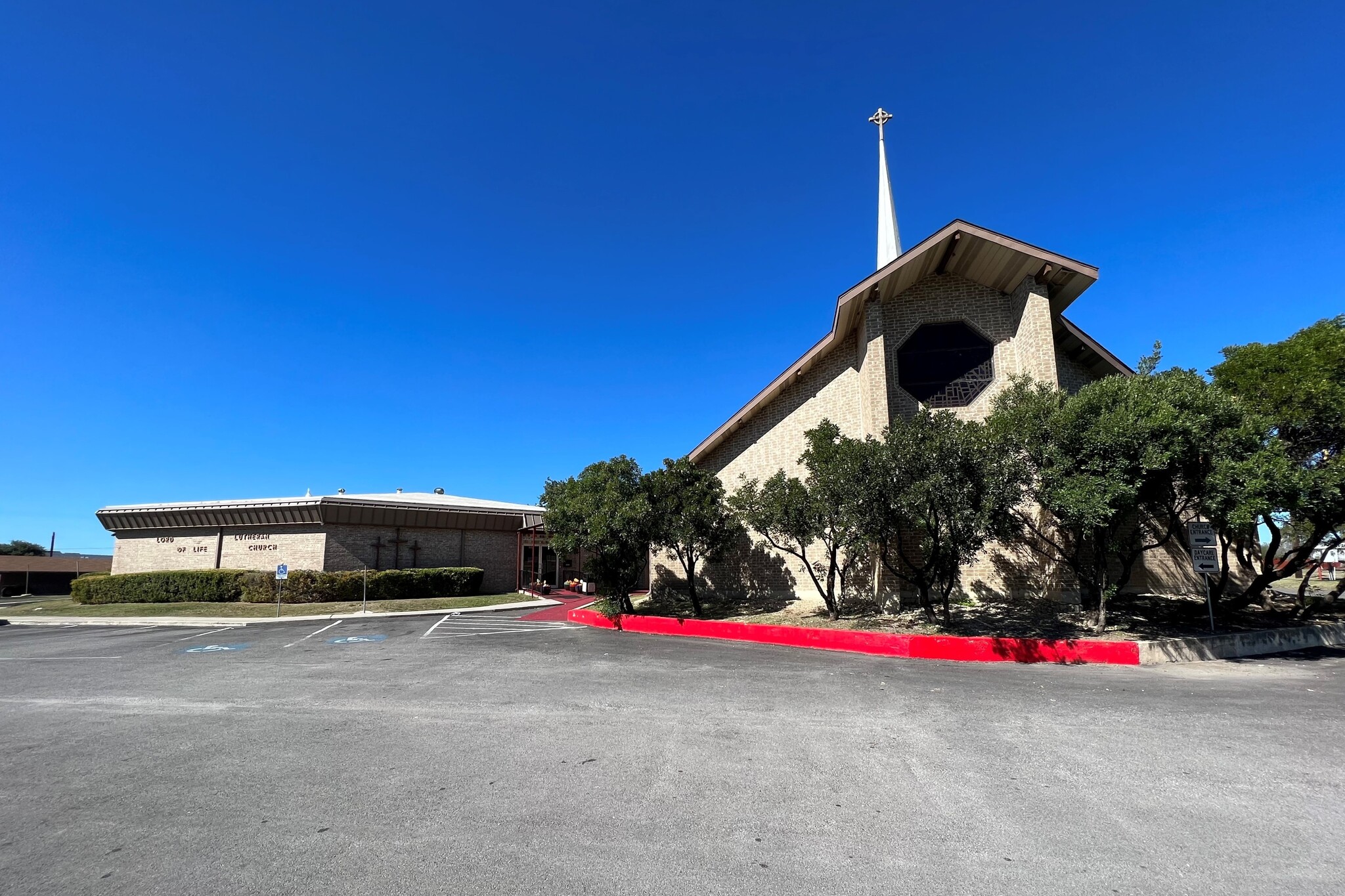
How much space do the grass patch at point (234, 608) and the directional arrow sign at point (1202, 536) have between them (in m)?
24.5

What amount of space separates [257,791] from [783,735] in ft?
16.6

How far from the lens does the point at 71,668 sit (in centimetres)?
1264

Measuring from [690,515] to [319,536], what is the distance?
21.2 meters

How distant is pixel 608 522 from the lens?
18734 mm

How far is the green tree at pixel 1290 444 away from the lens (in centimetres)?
1134

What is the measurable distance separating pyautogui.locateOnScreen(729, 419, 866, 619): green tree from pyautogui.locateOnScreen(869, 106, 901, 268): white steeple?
1293 centimetres

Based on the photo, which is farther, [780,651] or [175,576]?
[175,576]

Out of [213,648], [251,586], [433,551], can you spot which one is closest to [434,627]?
[213,648]

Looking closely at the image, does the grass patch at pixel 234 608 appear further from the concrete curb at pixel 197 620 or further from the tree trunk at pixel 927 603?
the tree trunk at pixel 927 603

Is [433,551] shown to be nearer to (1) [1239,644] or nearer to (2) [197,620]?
(2) [197,620]

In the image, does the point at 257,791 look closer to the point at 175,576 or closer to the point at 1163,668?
the point at 1163,668

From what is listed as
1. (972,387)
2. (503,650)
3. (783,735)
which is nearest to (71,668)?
(503,650)

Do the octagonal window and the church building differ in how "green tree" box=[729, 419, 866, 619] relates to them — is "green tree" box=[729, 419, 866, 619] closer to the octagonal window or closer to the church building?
the church building

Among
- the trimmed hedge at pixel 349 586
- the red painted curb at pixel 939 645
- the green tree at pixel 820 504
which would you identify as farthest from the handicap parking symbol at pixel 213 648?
the trimmed hedge at pixel 349 586
